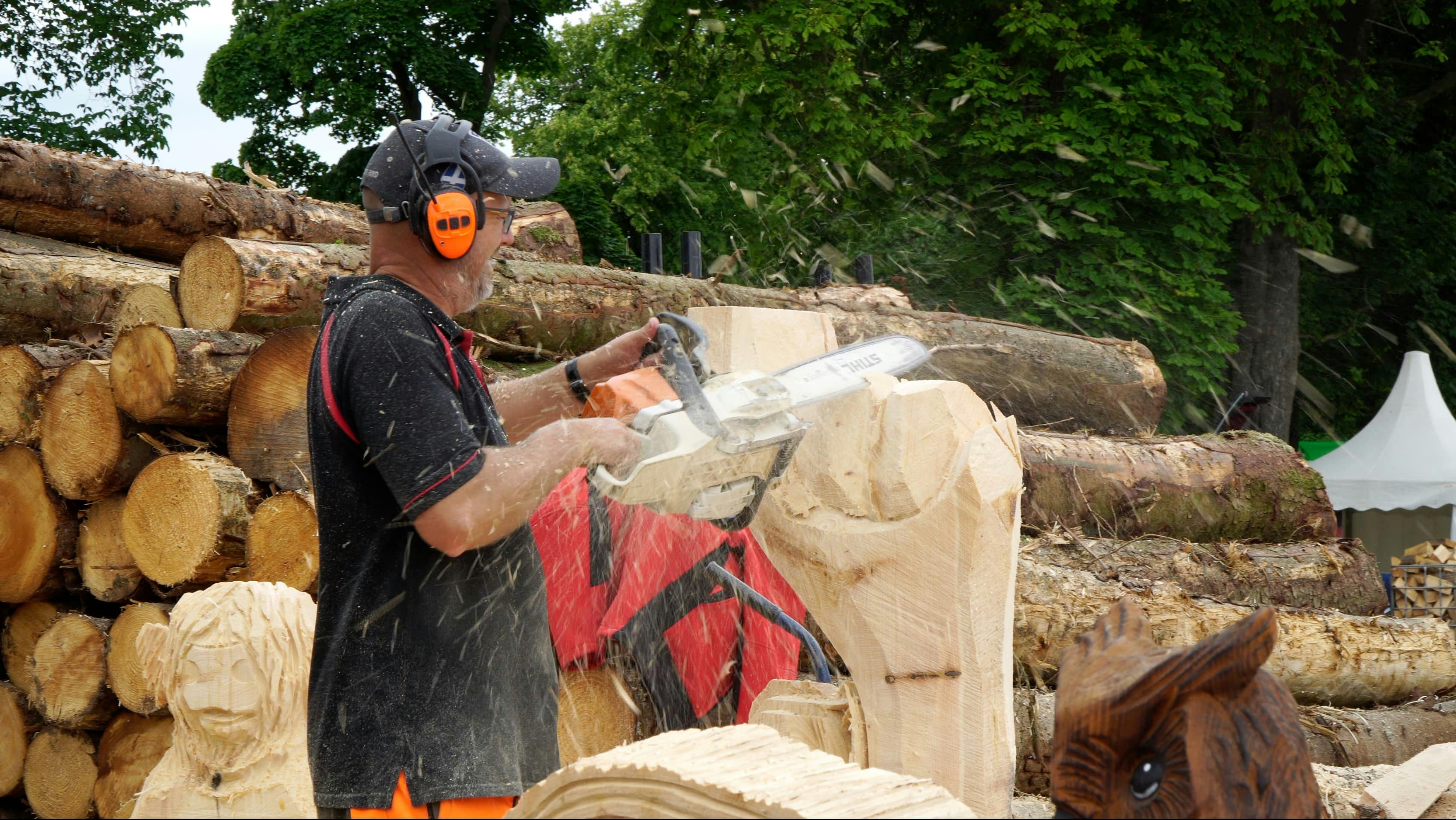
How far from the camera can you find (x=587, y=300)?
4898 millimetres

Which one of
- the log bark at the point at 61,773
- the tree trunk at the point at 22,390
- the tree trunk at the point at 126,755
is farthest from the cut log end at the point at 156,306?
the log bark at the point at 61,773

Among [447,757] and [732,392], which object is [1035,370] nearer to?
[732,392]

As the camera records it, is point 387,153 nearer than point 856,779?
No

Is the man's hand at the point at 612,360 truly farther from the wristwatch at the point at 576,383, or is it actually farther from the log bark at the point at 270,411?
the log bark at the point at 270,411

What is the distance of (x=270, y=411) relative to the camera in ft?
12.2

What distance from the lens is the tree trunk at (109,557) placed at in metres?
3.92

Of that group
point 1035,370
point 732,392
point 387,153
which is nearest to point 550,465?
point 732,392

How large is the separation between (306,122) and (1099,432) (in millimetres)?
13577

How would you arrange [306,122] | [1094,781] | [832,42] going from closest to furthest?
[1094,781] < [832,42] < [306,122]

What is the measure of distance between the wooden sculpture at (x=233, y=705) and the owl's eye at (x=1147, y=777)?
1125 millimetres

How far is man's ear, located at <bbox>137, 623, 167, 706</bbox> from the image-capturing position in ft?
5.56

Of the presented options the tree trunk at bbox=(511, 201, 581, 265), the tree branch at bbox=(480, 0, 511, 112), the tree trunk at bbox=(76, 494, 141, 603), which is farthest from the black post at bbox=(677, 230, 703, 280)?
the tree branch at bbox=(480, 0, 511, 112)

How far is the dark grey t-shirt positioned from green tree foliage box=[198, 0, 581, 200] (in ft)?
46.1

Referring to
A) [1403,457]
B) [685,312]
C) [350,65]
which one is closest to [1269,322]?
[1403,457]
